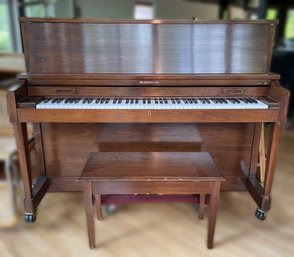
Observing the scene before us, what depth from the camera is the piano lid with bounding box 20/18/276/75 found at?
1685mm

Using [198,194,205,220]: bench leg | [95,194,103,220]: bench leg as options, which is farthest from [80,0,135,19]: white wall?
[198,194,205,220]: bench leg

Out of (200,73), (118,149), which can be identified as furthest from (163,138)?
(200,73)

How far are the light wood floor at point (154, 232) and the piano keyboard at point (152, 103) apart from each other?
A: 0.78 metres

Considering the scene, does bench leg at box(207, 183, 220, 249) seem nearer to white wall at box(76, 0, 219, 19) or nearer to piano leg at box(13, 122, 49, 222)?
piano leg at box(13, 122, 49, 222)

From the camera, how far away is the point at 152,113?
1.53 m

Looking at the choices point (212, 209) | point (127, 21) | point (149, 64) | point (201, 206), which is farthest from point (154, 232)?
point (127, 21)

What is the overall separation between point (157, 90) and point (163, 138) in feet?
1.09

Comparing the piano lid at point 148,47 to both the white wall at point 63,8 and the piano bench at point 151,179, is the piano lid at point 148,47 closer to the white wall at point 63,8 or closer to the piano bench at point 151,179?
the piano bench at point 151,179

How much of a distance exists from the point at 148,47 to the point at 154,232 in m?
1.11

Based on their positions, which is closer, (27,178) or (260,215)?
(27,178)

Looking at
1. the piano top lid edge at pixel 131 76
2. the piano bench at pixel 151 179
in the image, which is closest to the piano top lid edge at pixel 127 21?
the piano top lid edge at pixel 131 76

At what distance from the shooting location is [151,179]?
1.47m

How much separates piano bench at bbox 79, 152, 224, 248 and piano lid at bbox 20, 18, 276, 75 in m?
0.54

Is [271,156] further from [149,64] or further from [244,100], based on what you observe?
[149,64]
